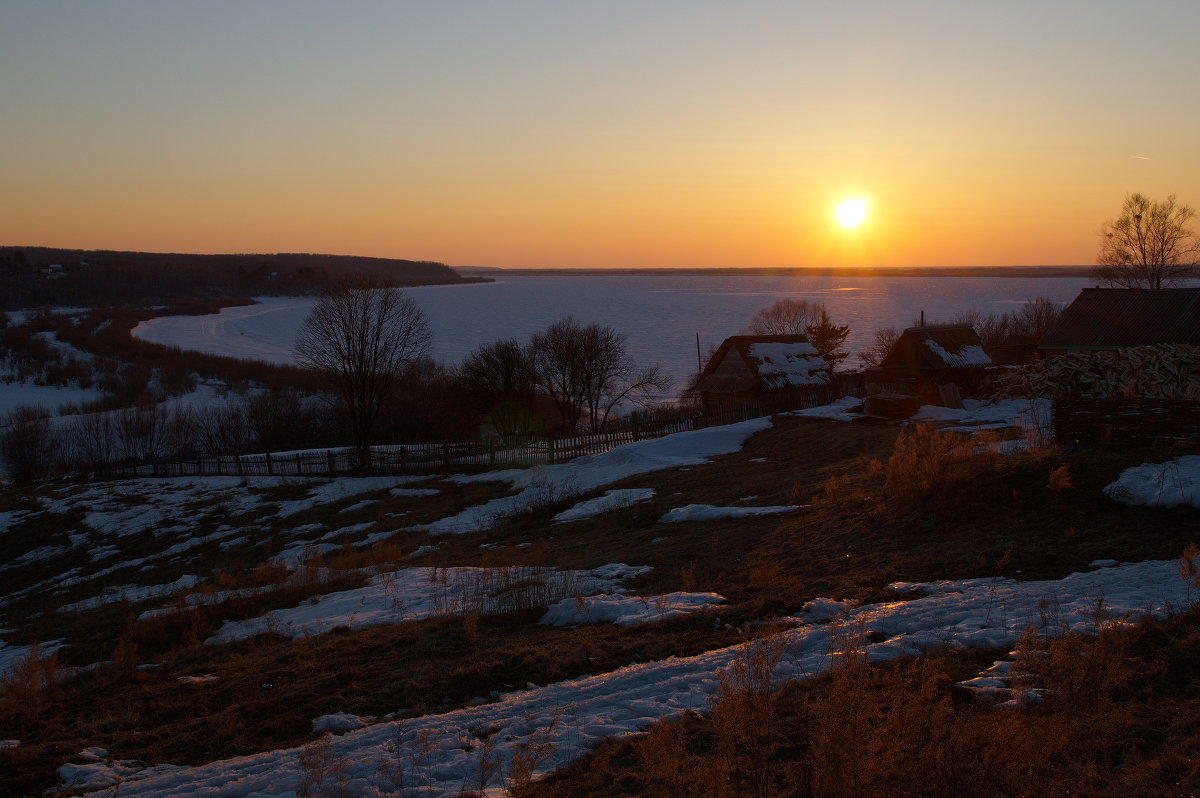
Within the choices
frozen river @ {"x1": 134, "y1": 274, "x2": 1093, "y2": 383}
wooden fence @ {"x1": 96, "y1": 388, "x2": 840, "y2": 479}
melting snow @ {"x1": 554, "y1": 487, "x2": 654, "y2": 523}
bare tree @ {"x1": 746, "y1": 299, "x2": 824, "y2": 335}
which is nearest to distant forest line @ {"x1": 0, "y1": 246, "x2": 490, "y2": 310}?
frozen river @ {"x1": 134, "y1": 274, "x2": 1093, "y2": 383}

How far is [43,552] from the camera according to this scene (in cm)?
2364

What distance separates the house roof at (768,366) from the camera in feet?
120

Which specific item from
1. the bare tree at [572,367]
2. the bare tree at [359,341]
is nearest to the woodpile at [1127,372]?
the bare tree at [572,367]

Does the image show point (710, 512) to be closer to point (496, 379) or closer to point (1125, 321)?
point (1125, 321)

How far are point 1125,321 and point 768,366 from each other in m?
14.5

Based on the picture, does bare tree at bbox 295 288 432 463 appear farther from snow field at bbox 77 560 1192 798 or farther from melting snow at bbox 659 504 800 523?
snow field at bbox 77 560 1192 798

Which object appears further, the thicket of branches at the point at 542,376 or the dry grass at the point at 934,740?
the thicket of branches at the point at 542,376

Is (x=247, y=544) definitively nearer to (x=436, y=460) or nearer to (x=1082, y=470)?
(x=436, y=460)

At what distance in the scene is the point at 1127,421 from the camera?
39.7 feet

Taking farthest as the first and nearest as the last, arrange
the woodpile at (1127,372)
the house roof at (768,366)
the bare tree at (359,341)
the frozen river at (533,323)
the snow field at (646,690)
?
the frozen river at (533,323) → the bare tree at (359,341) → the house roof at (768,366) → the woodpile at (1127,372) → the snow field at (646,690)

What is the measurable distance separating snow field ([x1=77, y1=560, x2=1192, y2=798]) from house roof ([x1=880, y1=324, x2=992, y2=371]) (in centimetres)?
2784

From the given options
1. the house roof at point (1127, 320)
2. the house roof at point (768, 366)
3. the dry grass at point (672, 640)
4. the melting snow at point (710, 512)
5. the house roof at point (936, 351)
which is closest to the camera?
the dry grass at point (672, 640)

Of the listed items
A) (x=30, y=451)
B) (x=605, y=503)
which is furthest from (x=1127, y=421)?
(x=30, y=451)

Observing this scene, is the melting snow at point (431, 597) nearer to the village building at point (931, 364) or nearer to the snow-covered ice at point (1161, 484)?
the snow-covered ice at point (1161, 484)
